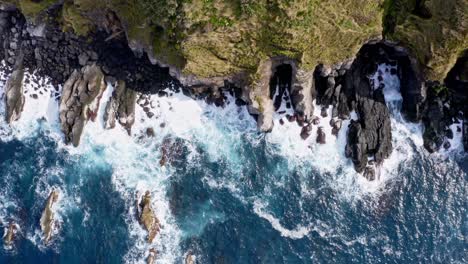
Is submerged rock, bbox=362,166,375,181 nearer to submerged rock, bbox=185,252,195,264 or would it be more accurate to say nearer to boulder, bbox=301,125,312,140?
boulder, bbox=301,125,312,140

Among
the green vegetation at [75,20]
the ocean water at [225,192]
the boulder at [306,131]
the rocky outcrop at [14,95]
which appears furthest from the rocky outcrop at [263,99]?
the rocky outcrop at [14,95]

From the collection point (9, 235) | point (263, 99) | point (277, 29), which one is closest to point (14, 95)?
point (9, 235)

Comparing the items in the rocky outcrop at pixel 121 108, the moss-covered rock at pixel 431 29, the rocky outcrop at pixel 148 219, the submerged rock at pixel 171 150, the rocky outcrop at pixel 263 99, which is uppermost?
the moss-covered rock at pixel 431 29

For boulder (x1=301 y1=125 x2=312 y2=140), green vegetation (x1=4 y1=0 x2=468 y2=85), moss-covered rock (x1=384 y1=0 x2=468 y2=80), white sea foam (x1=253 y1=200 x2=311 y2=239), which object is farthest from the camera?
boulder (x1=301 y1=125 x2=312 y2=140)

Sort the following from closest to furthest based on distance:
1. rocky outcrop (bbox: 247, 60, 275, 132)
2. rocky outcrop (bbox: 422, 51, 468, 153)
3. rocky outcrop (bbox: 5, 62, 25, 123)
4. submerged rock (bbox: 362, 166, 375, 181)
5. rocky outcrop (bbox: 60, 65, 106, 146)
Answer: rocky outcrop (bbox: 247, 60, 275, 132) → rocky outcrop (bbox: 422, 51, 468, 153) → submerged rock (bbox: 362, 166, 375, 181) → rocky outcrop (bbox: 60, 65, 106, 146) → rocky outcrop (bbox: 5, 62, 25, 123)

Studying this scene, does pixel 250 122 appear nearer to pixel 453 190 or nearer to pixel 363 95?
pixel 363 95

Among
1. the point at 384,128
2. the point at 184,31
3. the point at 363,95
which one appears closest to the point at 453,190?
the point at 384,128

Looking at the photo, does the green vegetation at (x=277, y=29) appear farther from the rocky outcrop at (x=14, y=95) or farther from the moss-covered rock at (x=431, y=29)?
the rocky outcrop at (x=14, y=95)

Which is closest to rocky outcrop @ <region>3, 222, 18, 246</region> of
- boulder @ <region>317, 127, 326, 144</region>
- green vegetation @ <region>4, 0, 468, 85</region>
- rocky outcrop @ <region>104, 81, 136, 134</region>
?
rocky outcrop @ <region>104, 81, 136, 134</region>
